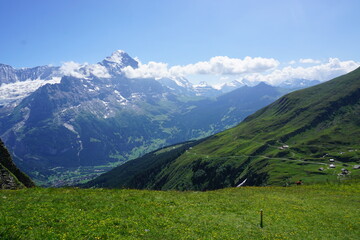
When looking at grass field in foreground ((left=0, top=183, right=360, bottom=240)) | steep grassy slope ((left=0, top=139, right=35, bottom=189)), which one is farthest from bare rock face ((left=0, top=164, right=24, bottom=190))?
grass field in foreground ((left=0, top=183, right=360, bottom=240))

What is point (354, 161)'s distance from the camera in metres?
172

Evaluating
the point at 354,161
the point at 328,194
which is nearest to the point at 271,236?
the point at 328,194

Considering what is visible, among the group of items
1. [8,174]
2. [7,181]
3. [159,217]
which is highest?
[8,174]

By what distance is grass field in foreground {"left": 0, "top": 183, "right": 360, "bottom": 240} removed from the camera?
23.2 metres

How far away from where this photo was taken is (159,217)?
29.5m

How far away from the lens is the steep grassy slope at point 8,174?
1515 inches

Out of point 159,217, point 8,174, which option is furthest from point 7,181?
point 159,217

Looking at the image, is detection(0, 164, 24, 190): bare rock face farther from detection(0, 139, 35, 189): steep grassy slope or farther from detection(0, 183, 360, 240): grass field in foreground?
detection(0, 183, 360, 240): grass field in foreground

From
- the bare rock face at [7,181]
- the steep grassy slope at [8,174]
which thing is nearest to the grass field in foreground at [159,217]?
the bare rock face at [7,181]

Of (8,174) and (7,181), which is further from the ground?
(8,174)

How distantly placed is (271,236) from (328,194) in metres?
36.8

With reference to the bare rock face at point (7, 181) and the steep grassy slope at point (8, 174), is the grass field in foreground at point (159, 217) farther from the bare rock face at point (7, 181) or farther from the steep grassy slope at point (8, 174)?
Answer: the steep grassy slope at point (8, 174)

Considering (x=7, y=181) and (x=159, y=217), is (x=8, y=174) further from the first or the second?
(x=159, y=217)

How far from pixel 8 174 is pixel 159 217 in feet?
91.6
